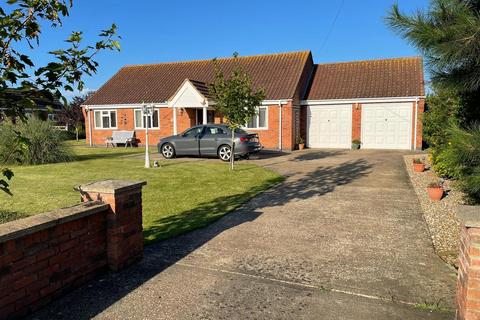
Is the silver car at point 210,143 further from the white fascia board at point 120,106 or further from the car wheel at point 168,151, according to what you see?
the white fascia board at point 120,106

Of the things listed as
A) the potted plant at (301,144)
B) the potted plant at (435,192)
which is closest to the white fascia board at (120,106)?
the potted plant at (301,144)

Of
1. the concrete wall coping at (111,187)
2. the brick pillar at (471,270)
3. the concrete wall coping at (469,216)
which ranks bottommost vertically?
the brick pillar at (471,270)

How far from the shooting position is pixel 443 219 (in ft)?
21.9

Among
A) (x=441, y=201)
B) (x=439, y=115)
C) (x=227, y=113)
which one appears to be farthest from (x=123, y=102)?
(x=441, y=201)

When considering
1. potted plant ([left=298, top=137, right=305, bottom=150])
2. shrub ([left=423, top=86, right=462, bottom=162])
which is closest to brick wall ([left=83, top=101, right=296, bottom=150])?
potted plant ([left=298, top=137, right=305, bottom=150])

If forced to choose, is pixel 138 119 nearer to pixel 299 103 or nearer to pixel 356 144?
pixel 299 103

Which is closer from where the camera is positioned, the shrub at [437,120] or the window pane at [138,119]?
the shrub at [437,120]

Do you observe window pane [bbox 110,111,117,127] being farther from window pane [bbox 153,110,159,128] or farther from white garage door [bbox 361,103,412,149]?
white garage door [bbox 361,103,412,149]

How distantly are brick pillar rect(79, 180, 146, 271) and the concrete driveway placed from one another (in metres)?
0.20

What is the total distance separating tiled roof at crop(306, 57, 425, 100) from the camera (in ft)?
69.5

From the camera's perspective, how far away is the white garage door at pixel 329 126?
72.3 ft

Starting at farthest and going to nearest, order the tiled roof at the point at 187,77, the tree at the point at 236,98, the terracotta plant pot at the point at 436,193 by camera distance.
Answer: the tiled roof at the point at 187,77
the tree at the point at 236,98
the terracotta plant pot at the point at 436,193

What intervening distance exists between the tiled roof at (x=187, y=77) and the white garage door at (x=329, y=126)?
239 centimetres

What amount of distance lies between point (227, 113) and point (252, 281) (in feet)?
30.4
